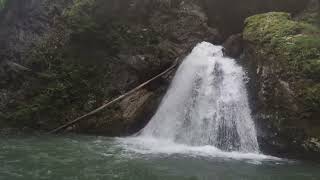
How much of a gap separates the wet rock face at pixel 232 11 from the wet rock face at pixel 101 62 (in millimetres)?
596

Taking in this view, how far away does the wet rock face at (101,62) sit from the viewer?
57.4ft

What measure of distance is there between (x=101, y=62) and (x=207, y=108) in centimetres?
535

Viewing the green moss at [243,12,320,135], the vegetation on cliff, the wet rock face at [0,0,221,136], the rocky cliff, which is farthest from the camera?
the wet rock face at [0,0,221,136]

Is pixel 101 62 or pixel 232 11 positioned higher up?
pixel 232 11

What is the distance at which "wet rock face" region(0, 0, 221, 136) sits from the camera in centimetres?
1750

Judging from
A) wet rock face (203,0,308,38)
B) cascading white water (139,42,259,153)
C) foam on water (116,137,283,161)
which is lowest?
foam on water (116,137,283,161)

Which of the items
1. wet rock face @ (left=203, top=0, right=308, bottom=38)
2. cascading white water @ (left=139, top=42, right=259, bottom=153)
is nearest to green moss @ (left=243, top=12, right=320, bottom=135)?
cascading white water @ (left=139, top=42, right=259, bottom=153)

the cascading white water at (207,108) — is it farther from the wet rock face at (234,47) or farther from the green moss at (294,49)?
the green moss at (294,49)

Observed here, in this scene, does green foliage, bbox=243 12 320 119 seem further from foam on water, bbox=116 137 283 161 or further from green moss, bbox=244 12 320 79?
foam on water, bbox=116 137 283 161

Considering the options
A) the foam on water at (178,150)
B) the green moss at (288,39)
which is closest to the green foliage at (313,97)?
the green moss at (288,39)

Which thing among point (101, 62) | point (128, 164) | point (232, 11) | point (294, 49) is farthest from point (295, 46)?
point (101, 62)

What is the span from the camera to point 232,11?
65.5 ft

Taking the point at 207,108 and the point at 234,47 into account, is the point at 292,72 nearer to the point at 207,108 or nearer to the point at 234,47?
the point at 207,108

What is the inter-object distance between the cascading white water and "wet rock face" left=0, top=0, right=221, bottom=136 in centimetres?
94
